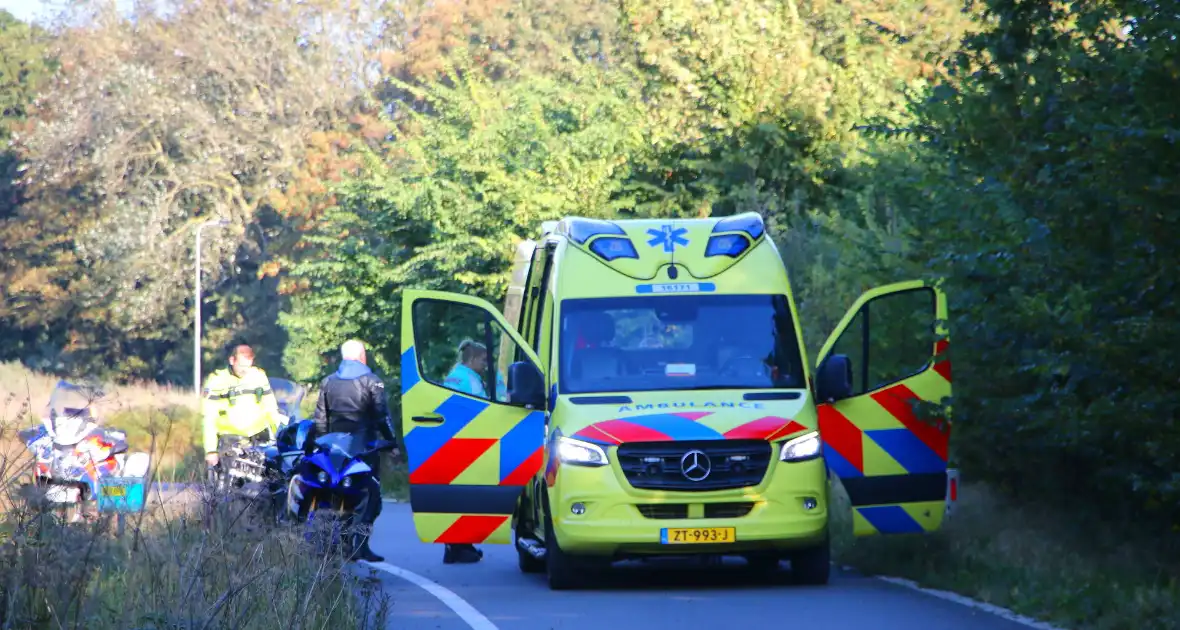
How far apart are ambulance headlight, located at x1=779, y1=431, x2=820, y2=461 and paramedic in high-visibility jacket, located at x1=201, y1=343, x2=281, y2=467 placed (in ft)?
21.4

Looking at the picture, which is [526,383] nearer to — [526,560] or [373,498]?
[373,498]

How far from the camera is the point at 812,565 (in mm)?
13664

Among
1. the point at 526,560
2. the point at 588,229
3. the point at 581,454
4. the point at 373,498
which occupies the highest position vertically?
the point at 588,229

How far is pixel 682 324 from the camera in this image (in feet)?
46.5

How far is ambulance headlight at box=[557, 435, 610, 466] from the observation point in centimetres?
1320

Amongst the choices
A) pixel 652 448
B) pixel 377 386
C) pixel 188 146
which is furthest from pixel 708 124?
pixel 188 146

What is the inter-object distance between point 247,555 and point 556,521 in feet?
11.1

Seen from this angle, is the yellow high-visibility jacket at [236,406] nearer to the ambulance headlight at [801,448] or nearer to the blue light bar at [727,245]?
the blue light bar at [727,245]

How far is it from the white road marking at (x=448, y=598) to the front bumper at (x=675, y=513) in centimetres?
92

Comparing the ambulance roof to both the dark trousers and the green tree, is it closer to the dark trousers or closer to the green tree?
the green tree

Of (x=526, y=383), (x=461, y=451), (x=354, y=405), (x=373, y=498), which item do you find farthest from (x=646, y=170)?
(x=526, y=383)

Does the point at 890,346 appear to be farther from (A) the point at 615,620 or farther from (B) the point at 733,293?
(A) the point at 615,620

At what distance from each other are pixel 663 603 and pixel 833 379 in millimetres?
2284

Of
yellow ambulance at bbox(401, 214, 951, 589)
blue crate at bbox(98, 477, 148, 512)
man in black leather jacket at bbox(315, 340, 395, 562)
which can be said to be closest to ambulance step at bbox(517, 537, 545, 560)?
yellow ambulance at bbox(401, 214, 951, 589)
